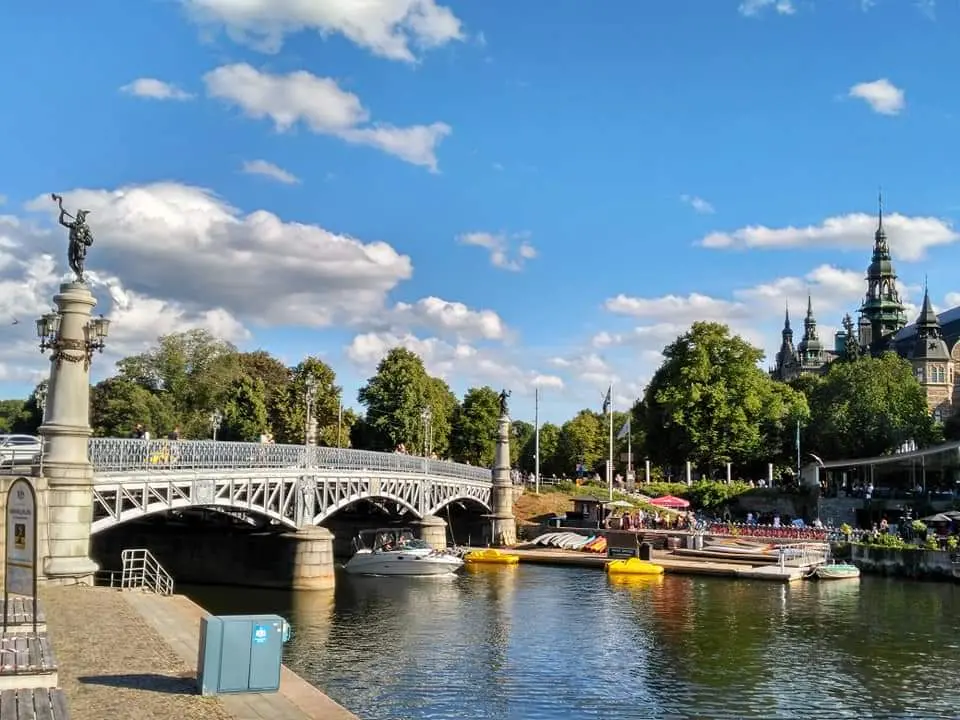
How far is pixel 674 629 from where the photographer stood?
39.7 meters

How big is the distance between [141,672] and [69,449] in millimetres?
12218

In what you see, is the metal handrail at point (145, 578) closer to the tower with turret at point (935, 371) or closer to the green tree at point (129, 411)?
the green tree at point (129, 411)

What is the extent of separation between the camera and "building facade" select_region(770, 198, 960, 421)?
150m

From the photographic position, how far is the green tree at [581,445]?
434 ft

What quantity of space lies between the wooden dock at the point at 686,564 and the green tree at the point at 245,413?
109 feet

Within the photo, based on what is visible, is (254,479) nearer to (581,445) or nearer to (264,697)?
(264,697)

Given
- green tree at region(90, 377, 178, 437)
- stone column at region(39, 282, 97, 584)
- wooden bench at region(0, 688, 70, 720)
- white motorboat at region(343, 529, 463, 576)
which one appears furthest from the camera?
green tree at region(90, 377, 178, 437)

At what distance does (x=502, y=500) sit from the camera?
7938 centimetres

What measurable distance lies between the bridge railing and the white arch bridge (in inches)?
1.5

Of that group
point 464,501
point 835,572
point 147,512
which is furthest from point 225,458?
point 464,501

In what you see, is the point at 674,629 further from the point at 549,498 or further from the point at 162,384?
the point at 162,384

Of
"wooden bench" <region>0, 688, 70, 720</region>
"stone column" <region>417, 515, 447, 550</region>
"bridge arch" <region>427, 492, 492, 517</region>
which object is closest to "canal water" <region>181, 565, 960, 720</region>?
"stone column" <region>417, 515, 447, 550</region>

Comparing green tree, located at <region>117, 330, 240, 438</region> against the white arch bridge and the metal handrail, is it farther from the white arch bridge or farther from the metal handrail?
the metal handrail

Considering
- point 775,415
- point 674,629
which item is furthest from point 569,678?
point 775,415
